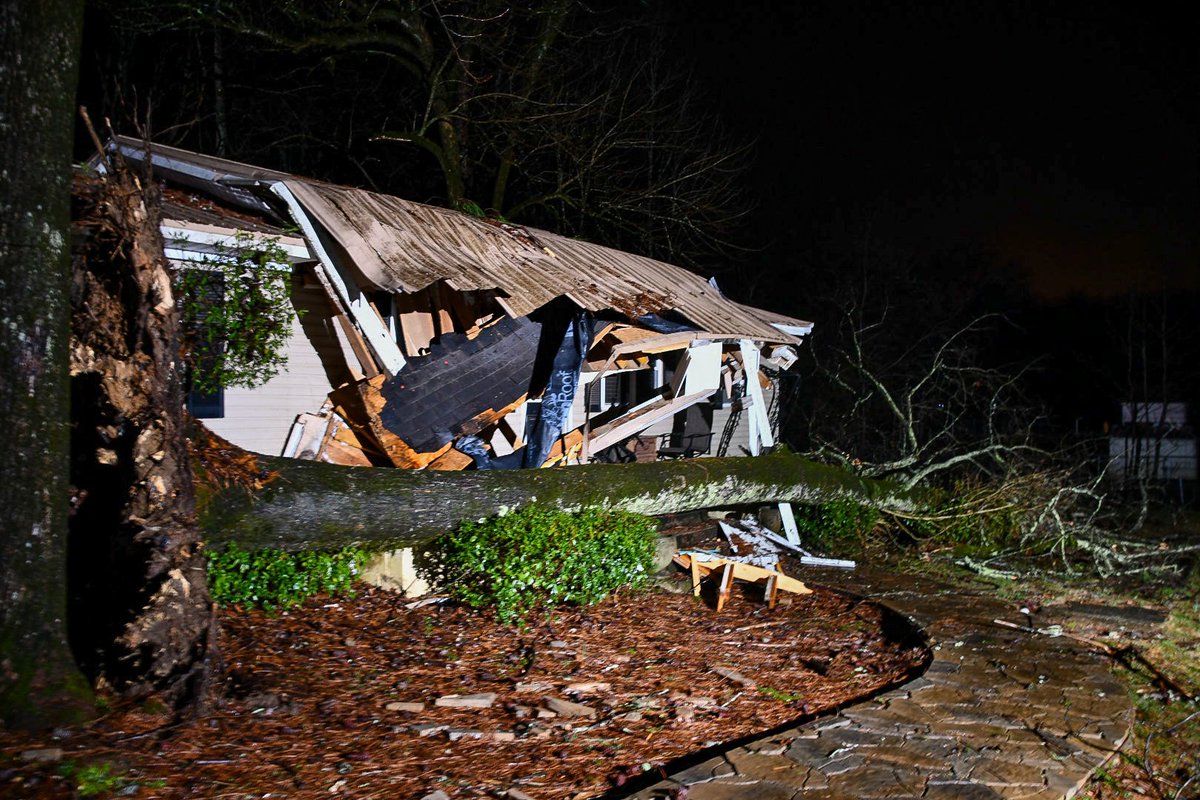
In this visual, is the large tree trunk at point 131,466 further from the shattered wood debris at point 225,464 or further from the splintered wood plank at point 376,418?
the splintered wood plank at point 376,418

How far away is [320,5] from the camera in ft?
47.1

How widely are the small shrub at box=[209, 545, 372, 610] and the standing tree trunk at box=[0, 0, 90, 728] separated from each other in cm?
201

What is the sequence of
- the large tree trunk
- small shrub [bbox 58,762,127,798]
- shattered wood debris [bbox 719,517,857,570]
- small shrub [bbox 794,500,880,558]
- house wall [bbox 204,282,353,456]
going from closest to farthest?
small shrub [bbox 58,762,127,798] < the large tree trunk < house wall [bbox 204,282,353,456] < shattered wood debris [bbox 719,517,857,570] < small shrub [bbox 794,500,880,558]

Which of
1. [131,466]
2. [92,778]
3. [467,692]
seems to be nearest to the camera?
[92,778]

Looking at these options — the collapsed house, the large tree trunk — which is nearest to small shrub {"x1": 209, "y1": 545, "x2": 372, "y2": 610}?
the large tree trunk

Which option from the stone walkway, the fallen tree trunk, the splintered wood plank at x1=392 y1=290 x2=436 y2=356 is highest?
the splintered wood plank at x1=392 y1=290 x2=436 y2=356

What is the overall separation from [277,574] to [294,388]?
3.05 m

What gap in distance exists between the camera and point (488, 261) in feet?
29.9

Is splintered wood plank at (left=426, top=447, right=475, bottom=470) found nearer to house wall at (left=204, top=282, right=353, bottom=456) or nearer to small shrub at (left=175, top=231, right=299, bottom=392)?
house wall at (left=204, top=282, right=353, bottom=456)

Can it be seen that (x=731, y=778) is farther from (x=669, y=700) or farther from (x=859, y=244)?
(x=859, y=244)

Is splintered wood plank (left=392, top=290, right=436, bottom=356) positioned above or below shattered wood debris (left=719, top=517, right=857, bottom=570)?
above

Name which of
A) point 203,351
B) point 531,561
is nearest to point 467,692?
point 531,561

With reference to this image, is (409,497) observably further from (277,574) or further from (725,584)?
(725,584)

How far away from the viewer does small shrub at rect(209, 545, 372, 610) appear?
18.9 feet
